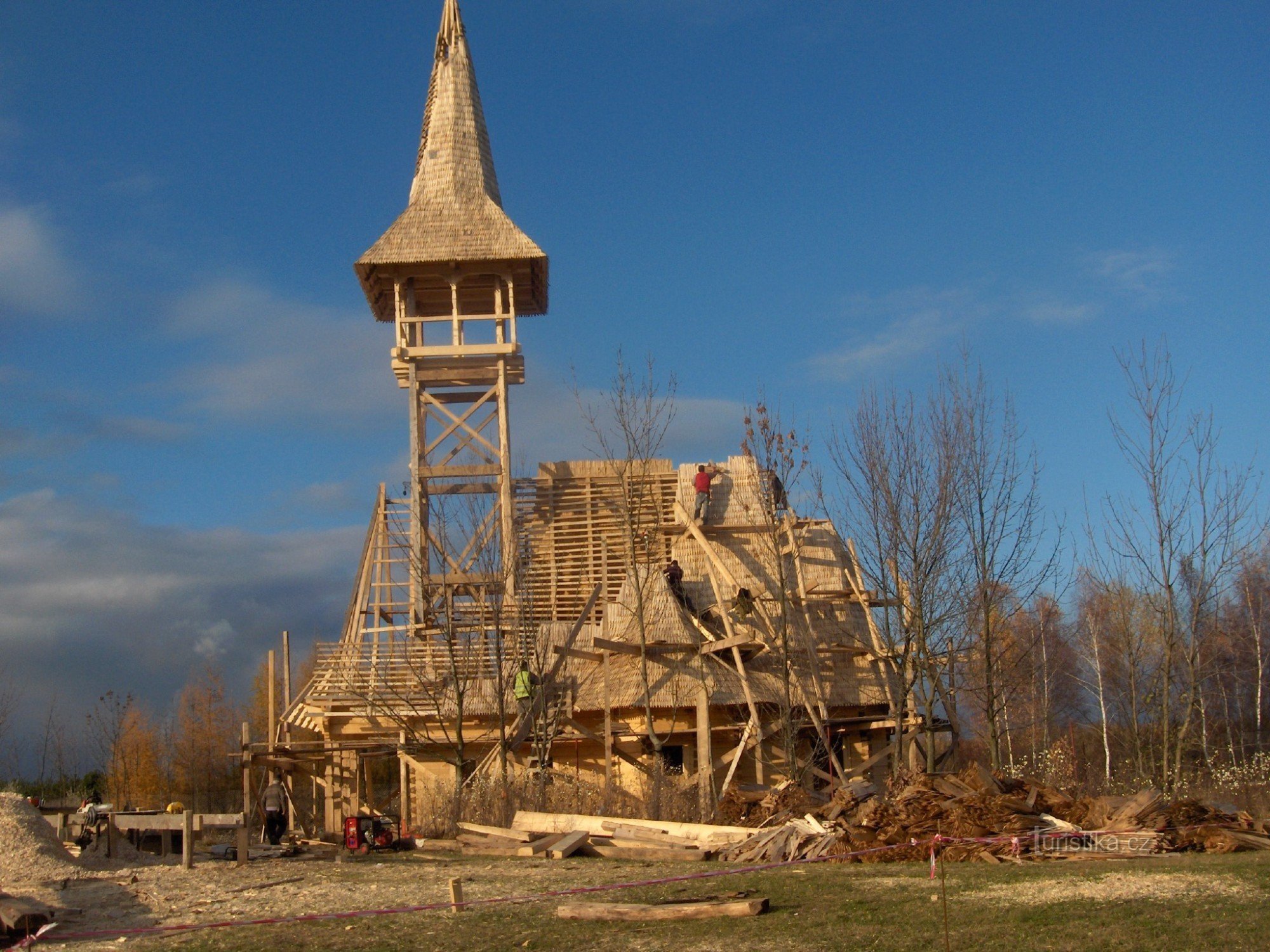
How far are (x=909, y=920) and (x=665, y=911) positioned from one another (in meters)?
2.17

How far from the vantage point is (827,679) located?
2786 cm

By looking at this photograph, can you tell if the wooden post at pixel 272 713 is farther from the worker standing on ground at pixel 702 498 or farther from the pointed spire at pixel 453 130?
the pointed spire at pixel 453 130

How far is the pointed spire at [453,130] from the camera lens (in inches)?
1367

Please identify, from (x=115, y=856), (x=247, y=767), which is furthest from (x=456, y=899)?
(x=247, y=767)

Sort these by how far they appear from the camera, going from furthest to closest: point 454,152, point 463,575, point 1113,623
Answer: point 1113,623 < point 454,152 < point 463,575

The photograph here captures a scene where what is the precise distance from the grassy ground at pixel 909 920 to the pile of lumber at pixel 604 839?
3.69 metres

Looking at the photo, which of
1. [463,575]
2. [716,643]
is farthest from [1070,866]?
[463,575]

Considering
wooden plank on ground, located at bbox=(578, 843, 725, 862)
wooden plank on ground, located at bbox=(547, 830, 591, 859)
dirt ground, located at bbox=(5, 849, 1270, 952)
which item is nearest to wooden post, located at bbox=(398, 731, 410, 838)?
wooden plank on ground, located at bbox=(547, 830, 591, 859)

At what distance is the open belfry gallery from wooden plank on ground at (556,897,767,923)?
1044 cm

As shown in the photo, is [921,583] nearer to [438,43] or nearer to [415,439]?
[415,439]

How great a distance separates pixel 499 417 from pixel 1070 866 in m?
20.7

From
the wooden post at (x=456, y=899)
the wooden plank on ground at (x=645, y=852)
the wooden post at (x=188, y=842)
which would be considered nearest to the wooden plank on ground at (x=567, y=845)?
the wooden plank on ground at (x=645, y=852)

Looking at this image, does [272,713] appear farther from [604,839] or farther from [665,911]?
[665,911]

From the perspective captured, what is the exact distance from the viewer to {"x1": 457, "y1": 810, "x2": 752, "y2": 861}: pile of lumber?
18125 mm
